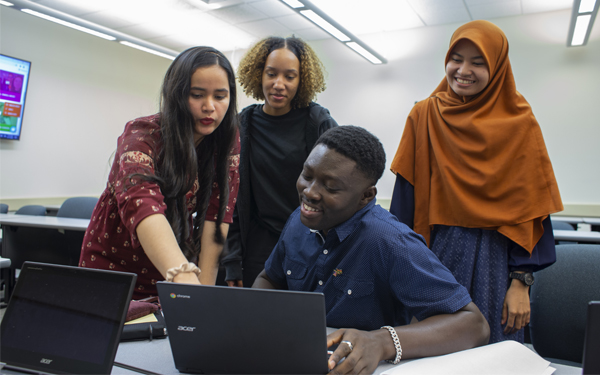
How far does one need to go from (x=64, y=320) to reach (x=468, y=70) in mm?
1311

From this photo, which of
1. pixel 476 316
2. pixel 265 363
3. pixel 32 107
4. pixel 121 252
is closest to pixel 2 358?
pixel 121 252

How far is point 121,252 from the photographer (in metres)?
1.15

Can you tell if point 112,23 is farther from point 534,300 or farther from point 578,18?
point 534,300

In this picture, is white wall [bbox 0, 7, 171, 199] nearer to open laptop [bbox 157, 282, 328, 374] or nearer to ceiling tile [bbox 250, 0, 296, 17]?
ceiling tile [bbox 250, 0, 296, 17]

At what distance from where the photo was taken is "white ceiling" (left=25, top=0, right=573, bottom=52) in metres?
4.61

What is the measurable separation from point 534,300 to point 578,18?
338 cm

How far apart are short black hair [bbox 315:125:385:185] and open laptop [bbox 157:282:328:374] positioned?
1.54 feet

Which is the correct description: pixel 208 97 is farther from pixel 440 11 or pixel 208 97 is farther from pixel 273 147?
pixel 440 11

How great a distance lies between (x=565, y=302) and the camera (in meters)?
1.34

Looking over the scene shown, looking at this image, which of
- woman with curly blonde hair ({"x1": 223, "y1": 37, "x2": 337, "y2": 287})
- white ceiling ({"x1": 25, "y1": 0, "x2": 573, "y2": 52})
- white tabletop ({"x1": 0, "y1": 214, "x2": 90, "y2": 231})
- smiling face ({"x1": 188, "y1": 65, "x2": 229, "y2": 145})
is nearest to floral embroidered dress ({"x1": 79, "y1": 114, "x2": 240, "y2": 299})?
smiling face ({"x1": 188, "y1": 65, "x2": 229, "y2": 145})

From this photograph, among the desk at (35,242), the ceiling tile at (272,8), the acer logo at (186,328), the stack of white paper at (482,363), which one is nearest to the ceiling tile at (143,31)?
the ceiling tile at (272,8)

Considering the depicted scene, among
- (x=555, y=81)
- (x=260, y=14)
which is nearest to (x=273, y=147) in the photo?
(x=260, y=14)

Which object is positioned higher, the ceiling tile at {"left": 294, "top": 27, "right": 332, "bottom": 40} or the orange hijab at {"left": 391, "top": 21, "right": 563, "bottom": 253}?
the ceiling tile at {"left": 294, "top": 27, "right": 332, "bottom": 40}

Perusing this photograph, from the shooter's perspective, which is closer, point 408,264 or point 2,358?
point 2,358
